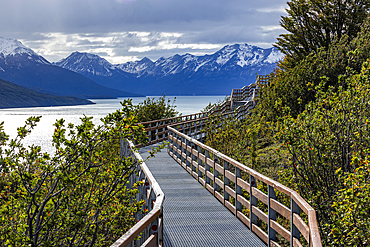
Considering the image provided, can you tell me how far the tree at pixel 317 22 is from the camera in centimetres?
Result: 2833

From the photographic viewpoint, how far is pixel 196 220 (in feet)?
23.8

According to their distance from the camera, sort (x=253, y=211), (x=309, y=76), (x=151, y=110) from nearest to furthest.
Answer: (x=253, y=211), (x=309, y=76), (x=151, y=110)

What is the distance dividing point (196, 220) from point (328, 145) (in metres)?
2.82

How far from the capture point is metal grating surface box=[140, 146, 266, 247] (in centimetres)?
615

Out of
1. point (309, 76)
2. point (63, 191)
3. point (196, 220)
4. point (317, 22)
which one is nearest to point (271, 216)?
point (196, 220)

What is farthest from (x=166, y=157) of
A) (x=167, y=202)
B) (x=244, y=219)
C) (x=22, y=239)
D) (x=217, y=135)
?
(x=22, y=239)

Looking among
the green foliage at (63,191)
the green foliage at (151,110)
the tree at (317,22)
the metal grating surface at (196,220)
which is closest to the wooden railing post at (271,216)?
the metal grating surface at (196,220)

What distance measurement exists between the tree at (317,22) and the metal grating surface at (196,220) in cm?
2119

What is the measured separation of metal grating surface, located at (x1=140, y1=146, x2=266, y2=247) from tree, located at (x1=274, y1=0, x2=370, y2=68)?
21.2 m

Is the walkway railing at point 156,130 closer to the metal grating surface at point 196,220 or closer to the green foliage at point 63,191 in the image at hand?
the metal grating surface at point 196,220

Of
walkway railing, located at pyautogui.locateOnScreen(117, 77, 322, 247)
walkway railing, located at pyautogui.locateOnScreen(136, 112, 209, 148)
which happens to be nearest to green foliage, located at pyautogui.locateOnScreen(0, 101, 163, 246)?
walkway railing, located at pyautogui.locateOnScreen(117, 77, 322, 247)

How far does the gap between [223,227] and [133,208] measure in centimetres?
215

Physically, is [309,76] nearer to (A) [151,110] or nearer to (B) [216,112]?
(A) [151,110]

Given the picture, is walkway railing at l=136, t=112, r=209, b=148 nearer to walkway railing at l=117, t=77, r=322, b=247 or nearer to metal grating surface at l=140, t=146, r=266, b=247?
metal grating surface at l=140, t=146, r=266, b=247
